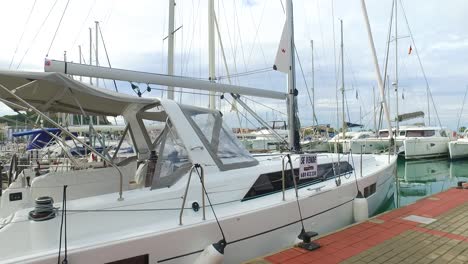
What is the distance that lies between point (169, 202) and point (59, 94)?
2.08 meters

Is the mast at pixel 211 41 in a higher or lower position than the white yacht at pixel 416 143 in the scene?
higher

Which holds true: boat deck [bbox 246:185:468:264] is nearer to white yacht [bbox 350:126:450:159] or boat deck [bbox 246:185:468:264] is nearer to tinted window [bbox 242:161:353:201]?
tinted window [bbox 242:161:353:201]

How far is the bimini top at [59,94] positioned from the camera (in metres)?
3.69

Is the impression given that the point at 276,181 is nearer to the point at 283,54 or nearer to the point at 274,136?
the point at 274,136

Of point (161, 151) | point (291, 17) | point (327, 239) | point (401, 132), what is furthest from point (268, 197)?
point (401, 132)

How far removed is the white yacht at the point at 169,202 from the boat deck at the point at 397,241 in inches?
14.4

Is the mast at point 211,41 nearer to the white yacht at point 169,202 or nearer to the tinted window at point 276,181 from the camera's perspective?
the white yacht at point 169,202

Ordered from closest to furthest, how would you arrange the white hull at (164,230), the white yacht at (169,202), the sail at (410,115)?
the white hull at (164,230) → the white yacht at (169,202) → the sail at (410,115)

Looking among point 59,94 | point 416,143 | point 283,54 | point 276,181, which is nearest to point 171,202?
point 276,181

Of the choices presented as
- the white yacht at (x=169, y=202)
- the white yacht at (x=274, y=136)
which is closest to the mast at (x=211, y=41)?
the white yacht at (x=274, y=136)

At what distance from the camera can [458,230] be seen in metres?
5.40

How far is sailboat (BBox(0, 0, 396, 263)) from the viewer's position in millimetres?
3178

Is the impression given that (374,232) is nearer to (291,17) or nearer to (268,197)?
(268,197)

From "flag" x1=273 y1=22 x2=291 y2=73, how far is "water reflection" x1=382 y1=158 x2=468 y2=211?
543cm
